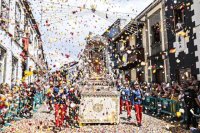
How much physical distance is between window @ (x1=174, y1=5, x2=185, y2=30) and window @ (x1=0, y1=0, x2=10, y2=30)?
992 cm

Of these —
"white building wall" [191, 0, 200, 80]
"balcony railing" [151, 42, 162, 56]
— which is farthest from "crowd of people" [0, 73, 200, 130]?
"balcony railing" [151, 42, 162, 56]

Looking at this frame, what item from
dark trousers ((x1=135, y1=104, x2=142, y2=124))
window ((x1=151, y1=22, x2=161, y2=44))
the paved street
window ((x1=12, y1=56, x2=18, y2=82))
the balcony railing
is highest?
window ((x1=151, y1=22, x2=161, y2=44))

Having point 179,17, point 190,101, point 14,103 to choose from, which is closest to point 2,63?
point 14,103

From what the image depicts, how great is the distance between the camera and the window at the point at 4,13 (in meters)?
13.6

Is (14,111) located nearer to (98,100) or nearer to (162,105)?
(98,100)

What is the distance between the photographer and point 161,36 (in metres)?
18.2

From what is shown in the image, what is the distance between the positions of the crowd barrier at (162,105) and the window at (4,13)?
9.21 meters

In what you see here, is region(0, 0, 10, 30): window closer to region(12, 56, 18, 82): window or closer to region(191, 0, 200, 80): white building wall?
region(12, 56, 18, 82): window

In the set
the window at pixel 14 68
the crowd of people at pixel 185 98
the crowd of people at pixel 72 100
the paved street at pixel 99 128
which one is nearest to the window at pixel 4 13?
the window at pixel 14 68

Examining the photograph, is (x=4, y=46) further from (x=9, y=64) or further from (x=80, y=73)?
(x=80, y=73)

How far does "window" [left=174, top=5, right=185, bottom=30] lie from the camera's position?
1504cm

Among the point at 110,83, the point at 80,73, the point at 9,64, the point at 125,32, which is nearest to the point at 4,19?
the point at 9,64

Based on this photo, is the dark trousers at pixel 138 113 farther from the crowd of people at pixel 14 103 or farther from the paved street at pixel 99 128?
the crowd of people at pixel 14 103

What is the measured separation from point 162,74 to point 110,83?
6.36 meters
